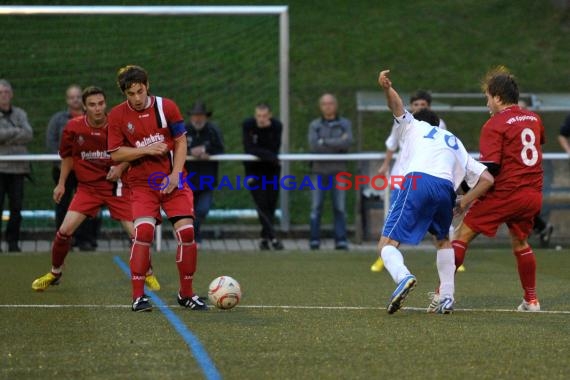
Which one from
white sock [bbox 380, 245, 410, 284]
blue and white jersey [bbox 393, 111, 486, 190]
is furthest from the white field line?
blue and white jersey [bbox 393, 111, 486, 190]

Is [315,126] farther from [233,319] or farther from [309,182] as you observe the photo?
[233,319]

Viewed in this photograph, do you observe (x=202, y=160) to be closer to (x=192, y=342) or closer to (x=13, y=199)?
(x=13, y=199)

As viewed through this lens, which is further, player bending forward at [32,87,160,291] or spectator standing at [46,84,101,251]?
spectator standing at [46,84,101,251]

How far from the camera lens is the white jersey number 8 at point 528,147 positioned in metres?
9.12

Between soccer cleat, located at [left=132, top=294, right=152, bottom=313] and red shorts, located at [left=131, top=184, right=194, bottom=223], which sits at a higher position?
red shorts, located at [left=131, top=184, right=194, bottom=223]

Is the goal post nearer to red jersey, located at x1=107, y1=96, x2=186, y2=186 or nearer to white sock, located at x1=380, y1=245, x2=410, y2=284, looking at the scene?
red jersey, located at x1=107, y1=96, x2=186, y2=186

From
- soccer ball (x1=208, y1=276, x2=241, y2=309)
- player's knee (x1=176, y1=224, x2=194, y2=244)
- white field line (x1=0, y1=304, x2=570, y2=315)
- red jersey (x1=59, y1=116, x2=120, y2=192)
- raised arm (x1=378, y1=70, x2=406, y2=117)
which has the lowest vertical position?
white field line (x1=0, y1=304, x2=570, y2=315)

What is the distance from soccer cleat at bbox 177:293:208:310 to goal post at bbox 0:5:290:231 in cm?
739

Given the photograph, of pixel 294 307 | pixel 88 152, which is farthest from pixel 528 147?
pixel 88 152

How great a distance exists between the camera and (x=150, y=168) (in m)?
9.18

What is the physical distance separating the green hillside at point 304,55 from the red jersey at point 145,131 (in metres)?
7.11

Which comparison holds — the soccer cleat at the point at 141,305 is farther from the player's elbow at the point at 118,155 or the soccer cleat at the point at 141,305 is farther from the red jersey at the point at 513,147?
the red jersey at the point at 513,147

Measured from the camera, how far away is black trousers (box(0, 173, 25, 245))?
15.5m

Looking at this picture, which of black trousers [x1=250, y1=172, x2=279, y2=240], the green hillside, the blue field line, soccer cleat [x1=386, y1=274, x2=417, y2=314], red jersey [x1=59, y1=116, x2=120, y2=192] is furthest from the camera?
the green hillside
